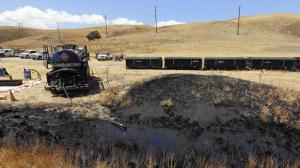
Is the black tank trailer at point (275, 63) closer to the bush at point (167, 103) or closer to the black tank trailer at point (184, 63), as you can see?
the black tank trailer at point (184, 63)

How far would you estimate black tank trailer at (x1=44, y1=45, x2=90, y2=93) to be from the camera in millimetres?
28953

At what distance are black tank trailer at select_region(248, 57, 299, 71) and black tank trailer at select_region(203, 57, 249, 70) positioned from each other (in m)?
1.40

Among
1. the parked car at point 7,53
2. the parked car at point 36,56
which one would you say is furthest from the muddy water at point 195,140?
the parked car at point 7,53

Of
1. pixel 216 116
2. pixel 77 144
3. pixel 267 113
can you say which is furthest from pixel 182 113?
pixel 77 144

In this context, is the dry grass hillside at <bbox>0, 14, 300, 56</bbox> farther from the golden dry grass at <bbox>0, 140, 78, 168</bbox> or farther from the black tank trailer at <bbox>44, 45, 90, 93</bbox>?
the golden dry grass at <bbox>0, 140, 78, 168</bbox>

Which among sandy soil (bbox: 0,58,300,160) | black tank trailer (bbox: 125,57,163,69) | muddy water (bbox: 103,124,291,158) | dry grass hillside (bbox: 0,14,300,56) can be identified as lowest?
muddy water (bbox: 103,124,291,158)

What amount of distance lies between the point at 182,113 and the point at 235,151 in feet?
20.8

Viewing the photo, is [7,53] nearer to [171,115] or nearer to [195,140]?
[171,115]

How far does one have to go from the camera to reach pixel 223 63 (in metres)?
46.9

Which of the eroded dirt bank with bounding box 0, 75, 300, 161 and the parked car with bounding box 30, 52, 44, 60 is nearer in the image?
the eroded dirt bank with bounding box 0, 75, 300, 161

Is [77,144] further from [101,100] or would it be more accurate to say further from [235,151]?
[101,100]

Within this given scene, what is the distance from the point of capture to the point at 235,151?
59.4 feet

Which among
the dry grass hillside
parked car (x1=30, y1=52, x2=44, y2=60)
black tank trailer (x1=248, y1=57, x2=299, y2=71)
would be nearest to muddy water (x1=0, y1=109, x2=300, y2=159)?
black tank trailer (x1=248, y1=57, x2=299, y2=71)

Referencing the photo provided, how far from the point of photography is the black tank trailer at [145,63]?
49.2m
